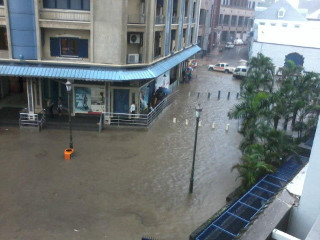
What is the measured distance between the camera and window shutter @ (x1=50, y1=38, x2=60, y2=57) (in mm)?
24547

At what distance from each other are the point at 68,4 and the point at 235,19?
71647mm

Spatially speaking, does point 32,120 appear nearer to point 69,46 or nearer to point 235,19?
point 69,46

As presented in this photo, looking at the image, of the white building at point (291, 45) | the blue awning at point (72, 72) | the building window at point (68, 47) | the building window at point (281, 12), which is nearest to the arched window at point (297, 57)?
the white building at point (291, 45)

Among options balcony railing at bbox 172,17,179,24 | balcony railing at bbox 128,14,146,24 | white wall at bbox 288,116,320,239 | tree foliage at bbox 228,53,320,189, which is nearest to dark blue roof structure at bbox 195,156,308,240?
tree foliage at bbox 228,53,320,189

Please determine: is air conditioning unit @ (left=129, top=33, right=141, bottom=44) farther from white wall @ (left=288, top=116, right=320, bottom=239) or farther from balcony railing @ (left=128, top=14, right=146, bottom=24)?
white wall @ (left=288, top=116, right=320, bottom=239)

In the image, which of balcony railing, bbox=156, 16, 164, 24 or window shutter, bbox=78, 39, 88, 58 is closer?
window shutter, bbox=78, 39, 88, 58

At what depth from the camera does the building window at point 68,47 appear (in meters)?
24.7

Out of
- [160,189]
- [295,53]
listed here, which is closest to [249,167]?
[160,189]

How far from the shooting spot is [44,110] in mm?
25516

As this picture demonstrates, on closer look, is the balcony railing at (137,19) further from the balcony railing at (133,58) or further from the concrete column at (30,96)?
the concrete column at (30,96)

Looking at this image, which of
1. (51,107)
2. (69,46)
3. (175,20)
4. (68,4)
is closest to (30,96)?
(51,107)

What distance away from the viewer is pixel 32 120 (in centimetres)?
2417

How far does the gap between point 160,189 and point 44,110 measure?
507 inches

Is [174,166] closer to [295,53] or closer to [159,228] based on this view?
[159,228]
